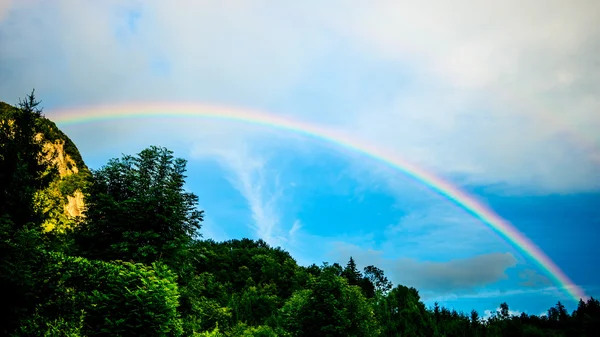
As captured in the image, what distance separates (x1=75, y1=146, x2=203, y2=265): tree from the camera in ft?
105

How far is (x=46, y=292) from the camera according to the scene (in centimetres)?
1942

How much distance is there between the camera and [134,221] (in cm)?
3309

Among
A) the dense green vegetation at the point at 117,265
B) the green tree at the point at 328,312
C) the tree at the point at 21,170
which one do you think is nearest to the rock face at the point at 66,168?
the dense green vegetation at the point at 117,265

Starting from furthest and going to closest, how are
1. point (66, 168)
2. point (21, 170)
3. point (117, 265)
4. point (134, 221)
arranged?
point (66, 168)
point (134, 221)
point (117, 265)
point (21, 170)

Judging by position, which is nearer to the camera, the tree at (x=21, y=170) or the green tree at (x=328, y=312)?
the tree at (x=21, y=170)

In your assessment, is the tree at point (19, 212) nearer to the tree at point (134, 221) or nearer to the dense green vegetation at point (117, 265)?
the dense green vegetation at point (117, 265)

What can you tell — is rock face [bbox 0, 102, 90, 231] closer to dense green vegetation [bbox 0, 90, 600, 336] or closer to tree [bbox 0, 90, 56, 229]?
dense green vegetation [bbox 0, 90, 600, 336]

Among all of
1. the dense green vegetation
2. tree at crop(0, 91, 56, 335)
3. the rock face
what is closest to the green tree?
the dense green vegetation

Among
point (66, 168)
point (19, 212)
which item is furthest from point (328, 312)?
point (66, 168)

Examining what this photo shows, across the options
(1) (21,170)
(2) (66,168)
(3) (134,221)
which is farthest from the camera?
(2) (66,168)

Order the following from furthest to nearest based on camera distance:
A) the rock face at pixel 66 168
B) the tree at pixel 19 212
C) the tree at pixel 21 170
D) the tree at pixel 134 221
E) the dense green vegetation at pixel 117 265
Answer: the rock face at pixel 66 168 → the tree at pixel 134 221 → the tree at pixel 21 170 → the dense green vegetation at pixel 117 265 → the tree at pixel 19 212

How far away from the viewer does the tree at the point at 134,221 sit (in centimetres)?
3203

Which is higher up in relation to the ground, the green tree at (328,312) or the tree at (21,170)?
the tree at (21,170)

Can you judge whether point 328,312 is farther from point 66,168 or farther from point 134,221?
point 66,168
